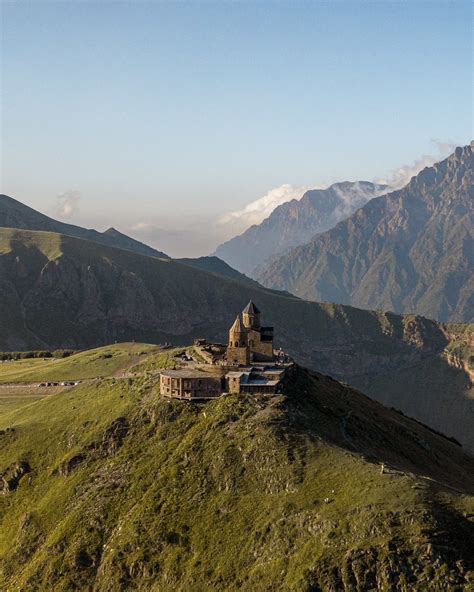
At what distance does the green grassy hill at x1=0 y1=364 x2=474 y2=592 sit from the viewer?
271 feet

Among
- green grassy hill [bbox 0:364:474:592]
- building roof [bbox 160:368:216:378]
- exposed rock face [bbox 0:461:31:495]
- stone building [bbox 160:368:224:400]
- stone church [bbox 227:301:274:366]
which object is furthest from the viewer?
stone church [bbox 227:301:274:366]

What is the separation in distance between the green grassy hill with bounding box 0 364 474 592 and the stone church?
8664 mm

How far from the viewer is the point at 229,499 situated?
100188 millimetres

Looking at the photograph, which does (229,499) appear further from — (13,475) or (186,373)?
(13,475)

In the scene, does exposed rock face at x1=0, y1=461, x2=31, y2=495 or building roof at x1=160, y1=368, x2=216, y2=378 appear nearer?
building roof at x1=160, y1=368, x2=216, y2=378

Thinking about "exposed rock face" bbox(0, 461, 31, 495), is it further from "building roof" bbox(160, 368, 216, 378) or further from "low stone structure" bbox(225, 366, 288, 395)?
"low stone structure" bbox(225, 366, 288, 395)

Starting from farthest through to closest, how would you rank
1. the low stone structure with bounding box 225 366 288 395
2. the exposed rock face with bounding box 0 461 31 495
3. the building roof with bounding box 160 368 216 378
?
the exposed rock face with bounding box 0 461 31 495, the building roof with bounding box 160 368 216 378, the low stone structure with bounding box 225 366 288 395

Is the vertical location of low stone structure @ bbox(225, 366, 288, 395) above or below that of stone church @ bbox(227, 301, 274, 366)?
below

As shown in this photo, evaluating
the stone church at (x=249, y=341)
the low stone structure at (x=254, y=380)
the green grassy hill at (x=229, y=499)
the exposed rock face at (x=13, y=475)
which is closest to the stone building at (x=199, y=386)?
the low stone structure at (x=254, y=380)

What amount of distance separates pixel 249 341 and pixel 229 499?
158 ft

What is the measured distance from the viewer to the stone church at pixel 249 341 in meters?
136

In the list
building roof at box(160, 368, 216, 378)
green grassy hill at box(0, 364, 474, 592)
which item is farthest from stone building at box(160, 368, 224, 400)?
green grassy hill at box(0, 364, 474, 592)

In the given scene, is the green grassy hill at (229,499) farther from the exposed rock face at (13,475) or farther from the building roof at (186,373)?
the building roof at (186,373)

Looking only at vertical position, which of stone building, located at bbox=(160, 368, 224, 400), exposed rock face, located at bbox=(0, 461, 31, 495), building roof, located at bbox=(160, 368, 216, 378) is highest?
building roof, located at bbox=(160, 368, 216, 378)
